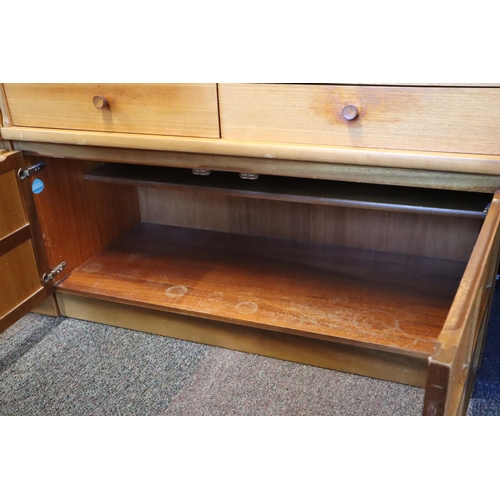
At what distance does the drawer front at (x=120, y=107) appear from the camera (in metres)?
0.89

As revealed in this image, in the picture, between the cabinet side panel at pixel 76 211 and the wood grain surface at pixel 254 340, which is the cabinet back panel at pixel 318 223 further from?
the wood grain surface at pixel 254 340

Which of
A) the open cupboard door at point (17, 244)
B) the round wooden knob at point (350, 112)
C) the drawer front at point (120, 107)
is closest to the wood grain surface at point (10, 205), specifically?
the open cupboard door at point (17, 244)

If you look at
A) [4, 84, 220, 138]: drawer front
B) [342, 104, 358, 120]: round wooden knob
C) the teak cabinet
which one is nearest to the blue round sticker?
the teak cabinet

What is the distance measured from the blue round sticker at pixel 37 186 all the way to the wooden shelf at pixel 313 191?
91 millimetres

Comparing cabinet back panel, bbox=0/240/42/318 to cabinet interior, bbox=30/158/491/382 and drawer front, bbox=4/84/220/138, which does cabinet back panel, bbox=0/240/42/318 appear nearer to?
cabinet interior, bbox=30/158/491/382

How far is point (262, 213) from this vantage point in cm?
127

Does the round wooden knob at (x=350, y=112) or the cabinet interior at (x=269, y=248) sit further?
the cabinet interior at (x=269, y=248)

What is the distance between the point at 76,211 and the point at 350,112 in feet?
2.16

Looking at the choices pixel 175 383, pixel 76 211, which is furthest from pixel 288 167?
pixel 76 211

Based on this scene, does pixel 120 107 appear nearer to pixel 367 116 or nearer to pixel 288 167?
pixel 288 167

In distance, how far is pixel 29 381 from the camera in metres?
1.04

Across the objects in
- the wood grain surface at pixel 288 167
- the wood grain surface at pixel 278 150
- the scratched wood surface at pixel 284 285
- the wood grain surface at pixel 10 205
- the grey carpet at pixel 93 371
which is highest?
the wood grain surface at pixel 278 150

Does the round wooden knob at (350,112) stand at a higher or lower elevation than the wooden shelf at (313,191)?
higher

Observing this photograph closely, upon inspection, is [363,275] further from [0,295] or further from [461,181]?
[0,295]
